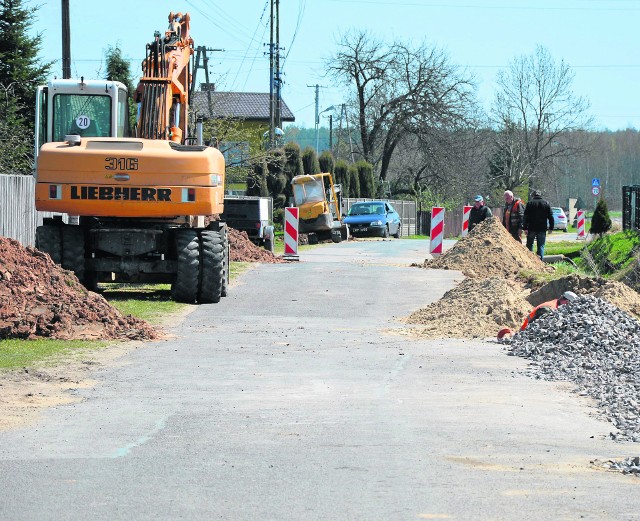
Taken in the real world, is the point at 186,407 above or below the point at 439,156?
below

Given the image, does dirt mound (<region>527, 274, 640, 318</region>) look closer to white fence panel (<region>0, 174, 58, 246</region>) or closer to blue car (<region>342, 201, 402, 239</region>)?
white fence panel (<region>0, 174, 58, 246</region>)

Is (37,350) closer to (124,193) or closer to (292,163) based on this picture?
(124,193)

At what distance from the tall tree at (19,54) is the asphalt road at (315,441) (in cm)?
2552

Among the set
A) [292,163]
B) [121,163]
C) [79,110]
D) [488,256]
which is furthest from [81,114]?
[292,163]

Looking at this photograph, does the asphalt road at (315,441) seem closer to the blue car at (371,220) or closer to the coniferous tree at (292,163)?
the blue car at (371,220)

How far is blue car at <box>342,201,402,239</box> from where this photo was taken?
2099 inches

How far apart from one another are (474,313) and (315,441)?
8.54m

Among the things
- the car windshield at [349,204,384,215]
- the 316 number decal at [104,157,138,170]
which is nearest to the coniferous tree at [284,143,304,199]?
the car windshield at [349,204,384,215]

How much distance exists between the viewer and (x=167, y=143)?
18.7 m

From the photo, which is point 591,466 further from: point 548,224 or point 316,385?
point 548,224

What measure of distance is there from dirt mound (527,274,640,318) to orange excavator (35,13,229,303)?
5.37 metres

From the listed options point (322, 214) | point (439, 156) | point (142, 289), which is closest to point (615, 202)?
point (439, 156)

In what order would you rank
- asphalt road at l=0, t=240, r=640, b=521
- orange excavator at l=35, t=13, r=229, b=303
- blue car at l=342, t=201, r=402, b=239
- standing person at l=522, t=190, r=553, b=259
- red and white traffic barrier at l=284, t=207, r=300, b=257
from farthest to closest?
blue car at l=342, t=201, r=402, b=239, red and white traffic barrier at l=284, t=207, r=300, b=257, standing person at l=522, t=190, r=553, b=259, orange excavator at l=35, t=13, r=229, b=303, asphalt road at l=0, t=240, r=640, b=521

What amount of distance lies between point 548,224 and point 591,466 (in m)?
20.3
